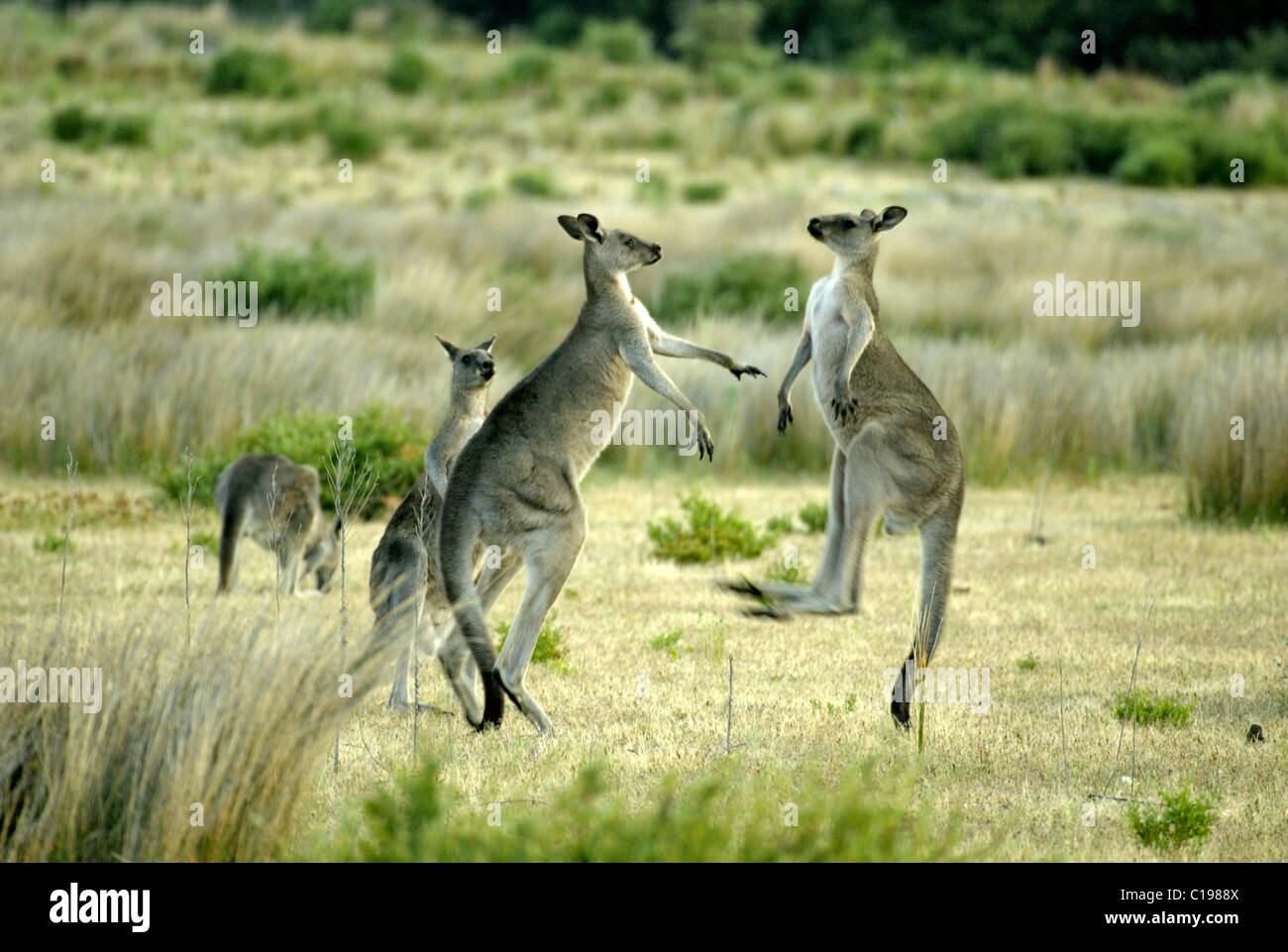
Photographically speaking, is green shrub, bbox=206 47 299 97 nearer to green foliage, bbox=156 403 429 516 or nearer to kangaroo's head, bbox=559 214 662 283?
green foliage, bbox=156 403 429 516

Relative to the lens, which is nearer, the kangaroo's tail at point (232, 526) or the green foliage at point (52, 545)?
the kangaroo's tail at point (232, 526)

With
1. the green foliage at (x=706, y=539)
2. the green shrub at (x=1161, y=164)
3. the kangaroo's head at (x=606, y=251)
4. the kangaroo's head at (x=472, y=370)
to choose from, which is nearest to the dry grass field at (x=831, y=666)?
the green foliage at (x=706, y=539)

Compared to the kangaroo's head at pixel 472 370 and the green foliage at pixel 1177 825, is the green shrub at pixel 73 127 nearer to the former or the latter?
the kangaroo's head at pixel 472 370

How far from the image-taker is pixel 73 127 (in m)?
28.6

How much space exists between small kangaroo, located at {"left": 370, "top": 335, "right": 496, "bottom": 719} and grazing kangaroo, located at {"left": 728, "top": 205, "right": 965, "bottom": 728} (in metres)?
1.17

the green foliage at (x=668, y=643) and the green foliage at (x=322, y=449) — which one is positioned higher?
the green foliage at (x=322, y=449)

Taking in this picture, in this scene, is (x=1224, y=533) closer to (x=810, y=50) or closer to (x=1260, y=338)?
(x=1260, y=338)

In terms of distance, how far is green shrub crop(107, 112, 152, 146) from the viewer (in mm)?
28703

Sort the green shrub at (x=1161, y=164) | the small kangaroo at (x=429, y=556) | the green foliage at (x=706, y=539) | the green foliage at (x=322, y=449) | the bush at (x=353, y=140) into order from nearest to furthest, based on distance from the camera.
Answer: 1. the small kangaroo at (x=429, y=556)
2. the green foliage at (x=706, y=539)
3. the green foliage at (x=322, y=449)
4. the green shrub at (x=1161, y=164)
5. the bush at (x=353, y=140)

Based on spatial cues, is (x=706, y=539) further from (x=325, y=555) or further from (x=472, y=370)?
(x=472, y=370)

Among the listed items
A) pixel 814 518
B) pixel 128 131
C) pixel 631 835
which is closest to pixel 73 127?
pixel 128 131

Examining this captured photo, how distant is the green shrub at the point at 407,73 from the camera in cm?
3841

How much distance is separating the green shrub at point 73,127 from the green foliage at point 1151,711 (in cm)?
2600

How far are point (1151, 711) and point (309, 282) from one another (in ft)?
35.7
